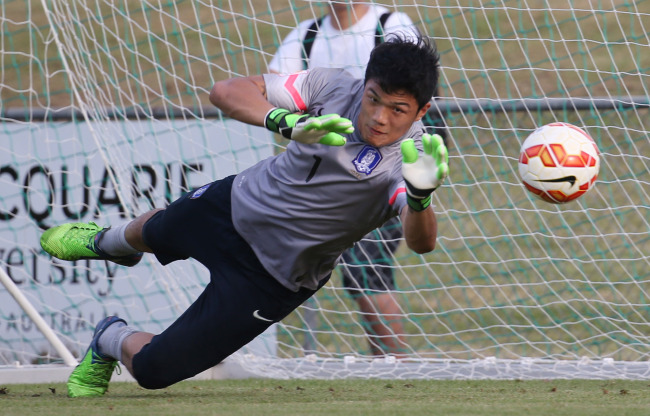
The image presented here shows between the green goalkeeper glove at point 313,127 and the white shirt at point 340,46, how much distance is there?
2.09 m

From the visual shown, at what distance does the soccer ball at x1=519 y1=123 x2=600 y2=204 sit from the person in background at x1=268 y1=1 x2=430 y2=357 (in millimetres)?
1728

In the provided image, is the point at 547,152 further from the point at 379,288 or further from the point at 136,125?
the point at 136,125

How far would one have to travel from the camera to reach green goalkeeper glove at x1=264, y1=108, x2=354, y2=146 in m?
3.45

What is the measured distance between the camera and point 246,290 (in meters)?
4.16

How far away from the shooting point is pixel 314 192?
3943mm

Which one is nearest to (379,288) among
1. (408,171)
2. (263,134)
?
(263,134)

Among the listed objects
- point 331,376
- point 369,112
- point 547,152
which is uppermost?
point 369,112

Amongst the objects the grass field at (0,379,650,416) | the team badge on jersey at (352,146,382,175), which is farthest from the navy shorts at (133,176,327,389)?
the team badge on jersey at (352,146,382,175)

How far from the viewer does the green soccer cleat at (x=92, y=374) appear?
450 centimetres

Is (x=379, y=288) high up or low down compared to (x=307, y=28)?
down

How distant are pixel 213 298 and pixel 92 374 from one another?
0.77 meters

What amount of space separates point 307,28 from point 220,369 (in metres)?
2.02

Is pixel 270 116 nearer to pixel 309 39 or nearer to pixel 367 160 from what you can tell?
pixel 367 160

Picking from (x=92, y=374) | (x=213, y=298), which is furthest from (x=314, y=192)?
(x=92, y=374)
